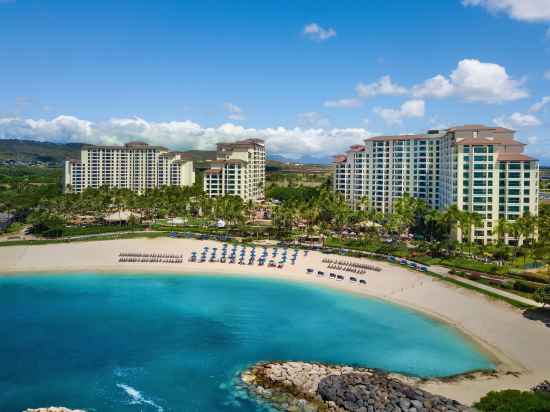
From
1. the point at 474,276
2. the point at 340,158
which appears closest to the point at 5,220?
the point at 340,158

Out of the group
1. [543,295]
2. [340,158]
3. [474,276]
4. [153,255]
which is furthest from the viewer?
[340,158]

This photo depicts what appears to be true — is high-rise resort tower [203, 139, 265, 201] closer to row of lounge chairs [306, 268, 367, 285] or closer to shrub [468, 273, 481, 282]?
row of lounge chairs [306, 268, 367, 285]

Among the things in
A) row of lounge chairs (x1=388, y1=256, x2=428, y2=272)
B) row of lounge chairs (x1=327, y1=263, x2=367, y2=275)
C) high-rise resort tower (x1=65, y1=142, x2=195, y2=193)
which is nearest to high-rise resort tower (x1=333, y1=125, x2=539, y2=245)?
row of lounge chairs (x1=388, y1=256, x2=428, y2=272)

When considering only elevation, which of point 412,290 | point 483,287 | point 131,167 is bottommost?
point 412,290

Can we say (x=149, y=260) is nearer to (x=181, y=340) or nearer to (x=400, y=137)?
(x=181, y=340)

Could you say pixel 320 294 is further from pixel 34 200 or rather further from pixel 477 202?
pixel 34 200
